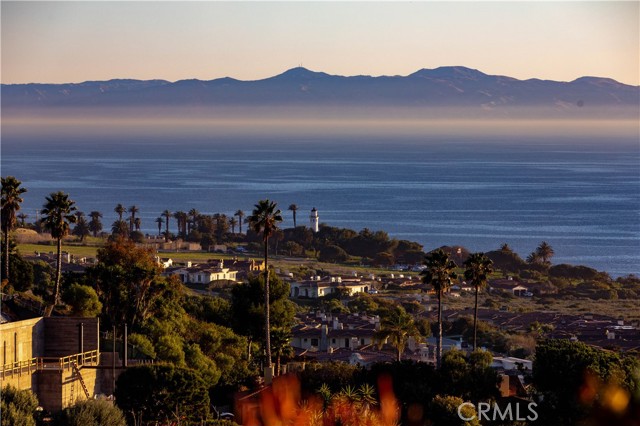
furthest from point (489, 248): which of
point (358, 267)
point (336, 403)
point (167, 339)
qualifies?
point (336, 403)

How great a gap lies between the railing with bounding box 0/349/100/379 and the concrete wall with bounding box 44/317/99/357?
0.37m

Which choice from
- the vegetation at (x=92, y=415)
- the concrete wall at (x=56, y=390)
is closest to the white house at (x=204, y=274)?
the concrete wall at (x=56, y=390)

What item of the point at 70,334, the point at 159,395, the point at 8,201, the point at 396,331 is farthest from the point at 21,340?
the point at 396,331

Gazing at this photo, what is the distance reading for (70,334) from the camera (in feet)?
102

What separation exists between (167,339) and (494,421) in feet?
35.3

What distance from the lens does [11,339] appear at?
94.8 feet

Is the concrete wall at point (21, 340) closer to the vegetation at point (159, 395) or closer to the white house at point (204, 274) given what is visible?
the vegetation at point (159, 395)

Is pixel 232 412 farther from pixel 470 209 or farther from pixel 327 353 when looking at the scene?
pixel 470 209

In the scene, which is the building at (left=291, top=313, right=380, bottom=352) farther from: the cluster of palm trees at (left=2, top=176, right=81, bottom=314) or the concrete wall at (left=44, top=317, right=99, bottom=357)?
the concrete wall at (left=44, top=317, right=99, bottom=357)

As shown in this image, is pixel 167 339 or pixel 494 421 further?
pixel 167 339

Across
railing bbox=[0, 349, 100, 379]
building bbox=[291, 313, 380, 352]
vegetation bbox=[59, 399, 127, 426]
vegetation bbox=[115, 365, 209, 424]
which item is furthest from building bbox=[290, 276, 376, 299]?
vegetation bbox=[59, 399, 127, 426]

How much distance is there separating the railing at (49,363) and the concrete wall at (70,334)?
0.37m

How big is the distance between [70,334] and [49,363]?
2032 mm

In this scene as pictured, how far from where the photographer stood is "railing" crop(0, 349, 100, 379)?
26891 millimetres
